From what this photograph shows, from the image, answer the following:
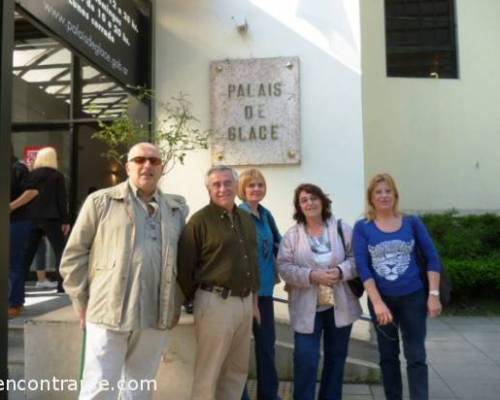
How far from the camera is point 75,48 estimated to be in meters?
4.03

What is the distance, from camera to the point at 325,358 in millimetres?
3541

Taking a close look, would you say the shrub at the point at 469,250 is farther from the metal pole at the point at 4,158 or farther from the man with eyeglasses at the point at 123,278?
the metal pole at the point at 4,158

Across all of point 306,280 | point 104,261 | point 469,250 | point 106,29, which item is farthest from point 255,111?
point 469,250

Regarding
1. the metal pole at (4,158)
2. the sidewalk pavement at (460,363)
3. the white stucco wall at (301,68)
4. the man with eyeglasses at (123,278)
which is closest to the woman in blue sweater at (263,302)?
the sidewalk pavement at (460,363)

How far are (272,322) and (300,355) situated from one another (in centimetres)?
31

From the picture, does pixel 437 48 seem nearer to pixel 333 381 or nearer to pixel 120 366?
pixel 333 381

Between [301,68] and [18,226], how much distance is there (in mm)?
3712

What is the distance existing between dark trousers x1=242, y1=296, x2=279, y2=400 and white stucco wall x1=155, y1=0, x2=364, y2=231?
8.73 ft

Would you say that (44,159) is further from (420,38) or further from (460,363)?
(420,38)

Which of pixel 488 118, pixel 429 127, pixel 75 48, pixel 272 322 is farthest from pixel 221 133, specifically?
pixel 488 118

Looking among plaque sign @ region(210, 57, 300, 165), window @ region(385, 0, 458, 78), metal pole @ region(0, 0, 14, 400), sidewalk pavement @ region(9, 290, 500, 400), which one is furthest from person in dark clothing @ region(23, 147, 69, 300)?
window @ region(385, 0, 458, 78)

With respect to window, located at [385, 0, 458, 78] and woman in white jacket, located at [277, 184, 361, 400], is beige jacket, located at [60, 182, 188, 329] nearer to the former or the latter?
woman in white jacket, located at [277, 184, 361, 400]

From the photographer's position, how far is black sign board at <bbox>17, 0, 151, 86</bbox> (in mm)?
3709

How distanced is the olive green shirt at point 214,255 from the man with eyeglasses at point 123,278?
94 millimetres
